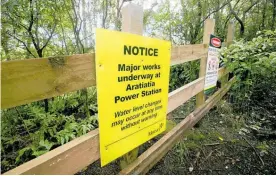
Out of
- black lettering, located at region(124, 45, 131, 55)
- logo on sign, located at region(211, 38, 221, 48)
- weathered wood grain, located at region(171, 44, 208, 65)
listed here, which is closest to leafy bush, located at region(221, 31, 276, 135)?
logo on sign, located at region(211, 38, 221, 48)

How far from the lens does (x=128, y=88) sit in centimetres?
164

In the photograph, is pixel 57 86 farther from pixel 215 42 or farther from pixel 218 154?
pixel 215 42

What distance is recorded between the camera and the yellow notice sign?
4.65 feet

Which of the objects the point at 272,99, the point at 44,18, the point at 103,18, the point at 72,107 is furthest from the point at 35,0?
the point at 272,99

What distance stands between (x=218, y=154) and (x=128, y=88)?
1.84 meters

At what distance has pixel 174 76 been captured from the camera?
495 centimetres

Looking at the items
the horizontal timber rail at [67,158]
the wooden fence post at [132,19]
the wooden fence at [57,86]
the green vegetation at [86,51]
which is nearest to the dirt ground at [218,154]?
the green vegetation at [86,51]

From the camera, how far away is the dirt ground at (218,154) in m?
2.44

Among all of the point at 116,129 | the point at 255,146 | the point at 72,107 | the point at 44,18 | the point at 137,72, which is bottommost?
the point at 255,146

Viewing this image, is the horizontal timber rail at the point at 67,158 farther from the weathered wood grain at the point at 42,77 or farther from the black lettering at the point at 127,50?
the black lettering at the point at 127,50

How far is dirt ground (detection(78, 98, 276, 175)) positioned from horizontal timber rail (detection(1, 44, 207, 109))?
4.72ft

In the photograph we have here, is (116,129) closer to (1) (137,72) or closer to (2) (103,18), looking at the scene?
(1) (137,72)

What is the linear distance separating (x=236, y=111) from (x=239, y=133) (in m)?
0.86

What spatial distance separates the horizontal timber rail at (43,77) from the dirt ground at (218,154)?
1.44 meters
